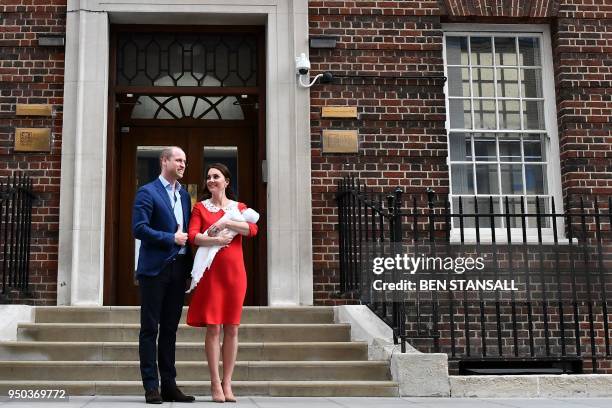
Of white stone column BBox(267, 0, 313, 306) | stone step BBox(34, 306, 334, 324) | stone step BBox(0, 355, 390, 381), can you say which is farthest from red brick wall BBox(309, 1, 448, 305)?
stone step BBox(0, 355, 390, 381)

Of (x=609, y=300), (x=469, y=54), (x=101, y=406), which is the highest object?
(x=469, y=54)

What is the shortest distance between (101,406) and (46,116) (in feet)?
14.7

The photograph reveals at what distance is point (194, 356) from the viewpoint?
276 inches

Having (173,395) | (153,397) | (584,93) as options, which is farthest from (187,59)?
(153,397)

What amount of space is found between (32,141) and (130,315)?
249 centimetres

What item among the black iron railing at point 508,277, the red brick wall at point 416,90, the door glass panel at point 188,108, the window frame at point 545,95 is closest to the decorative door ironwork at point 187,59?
the door glass panel at point 188,108

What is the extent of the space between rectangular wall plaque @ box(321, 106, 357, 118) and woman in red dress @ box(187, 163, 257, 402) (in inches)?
141

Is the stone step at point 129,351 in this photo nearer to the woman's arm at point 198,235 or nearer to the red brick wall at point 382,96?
the woman's arm at point 198,235

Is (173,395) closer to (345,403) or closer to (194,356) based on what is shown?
(345,403)

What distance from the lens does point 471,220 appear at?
9.32 m

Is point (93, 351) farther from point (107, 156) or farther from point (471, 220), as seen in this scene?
point (471, 220)

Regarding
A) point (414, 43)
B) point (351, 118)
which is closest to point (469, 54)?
point (414, 43)

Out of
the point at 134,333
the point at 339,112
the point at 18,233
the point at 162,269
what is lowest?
the point at 134,333

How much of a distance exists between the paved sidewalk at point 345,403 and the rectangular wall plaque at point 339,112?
12.7 feet
